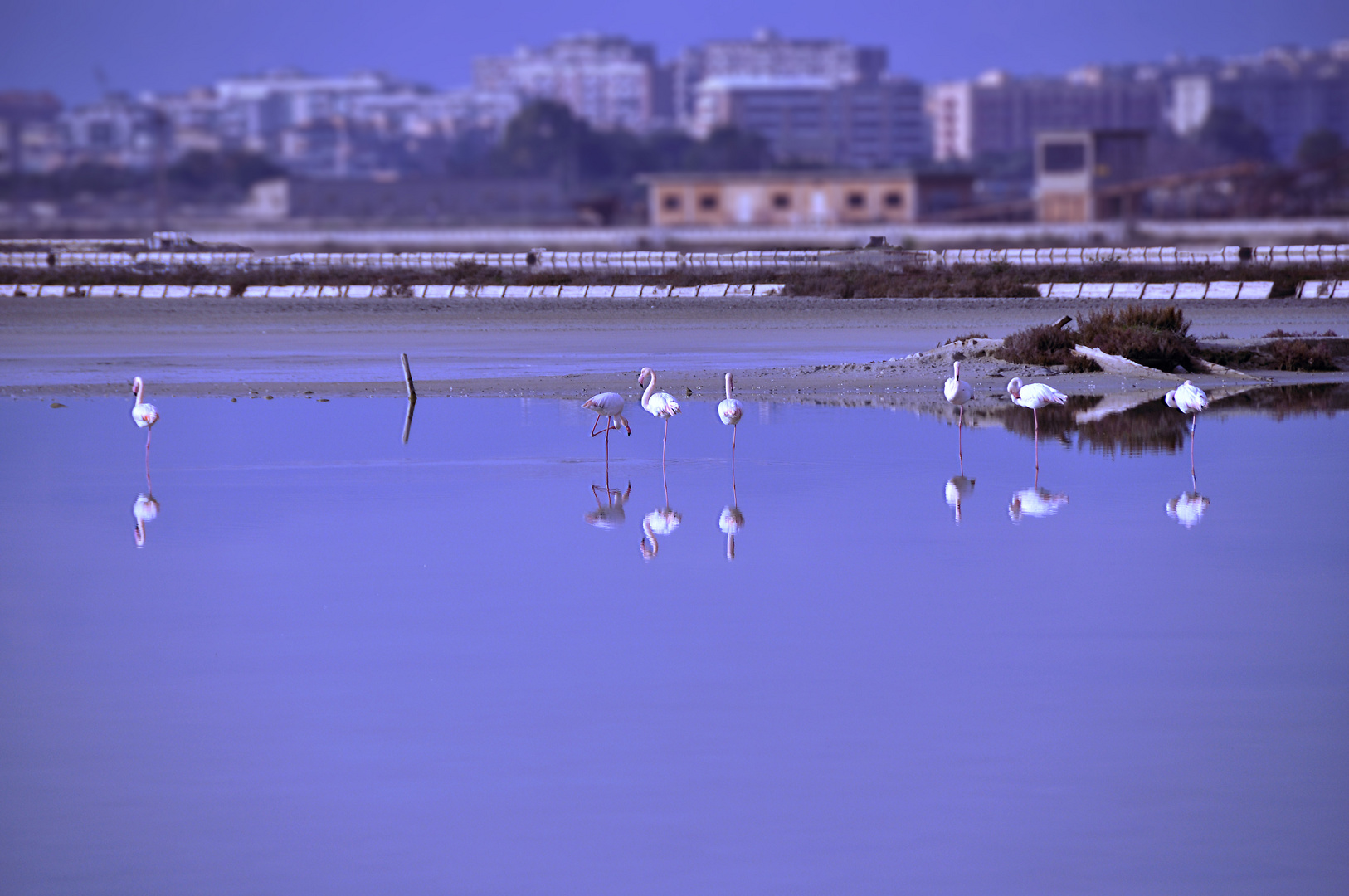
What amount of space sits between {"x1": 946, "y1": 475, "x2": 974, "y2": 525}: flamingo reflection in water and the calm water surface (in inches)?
3.8

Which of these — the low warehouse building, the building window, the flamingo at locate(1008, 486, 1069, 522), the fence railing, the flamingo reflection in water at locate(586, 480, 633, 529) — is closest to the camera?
the flamingo reflection in water at locate(586, 480, 633, 529)

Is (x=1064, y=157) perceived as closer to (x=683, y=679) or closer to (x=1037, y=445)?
(x=1037, y=445)

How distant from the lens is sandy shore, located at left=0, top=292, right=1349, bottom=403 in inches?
917

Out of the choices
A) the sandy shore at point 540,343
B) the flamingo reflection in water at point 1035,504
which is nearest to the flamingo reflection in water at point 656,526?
the flamingo reflection in water at point 1035,504

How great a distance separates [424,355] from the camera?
28656 mm

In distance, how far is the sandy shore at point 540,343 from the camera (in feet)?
76.4

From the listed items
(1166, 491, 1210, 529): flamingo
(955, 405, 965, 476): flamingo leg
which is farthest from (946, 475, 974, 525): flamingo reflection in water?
(1166, 491, 1210, 529): flamingo

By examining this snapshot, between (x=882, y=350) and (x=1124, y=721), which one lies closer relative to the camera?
(x=1124, y=721)

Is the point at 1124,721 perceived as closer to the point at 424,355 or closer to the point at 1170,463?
the point at 1170,463

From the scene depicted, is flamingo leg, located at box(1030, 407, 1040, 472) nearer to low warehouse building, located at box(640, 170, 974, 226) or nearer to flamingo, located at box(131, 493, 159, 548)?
flamingo, located at box(131, 493, 159, 548)

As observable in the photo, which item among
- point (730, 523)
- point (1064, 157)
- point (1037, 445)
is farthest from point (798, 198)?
point (730, 523)

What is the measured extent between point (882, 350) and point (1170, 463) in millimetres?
12348

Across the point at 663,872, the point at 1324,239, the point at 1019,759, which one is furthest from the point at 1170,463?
the point at 1324,239

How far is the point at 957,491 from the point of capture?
14945mm
